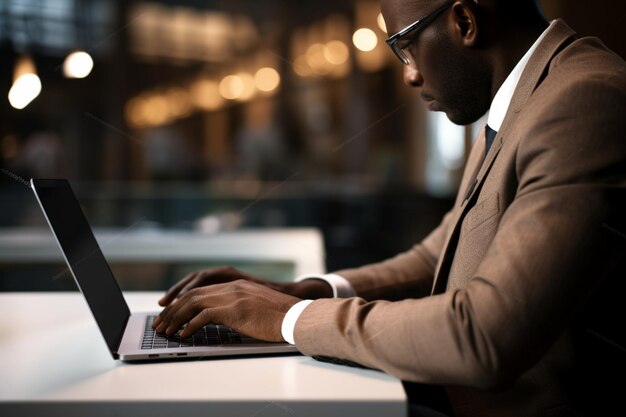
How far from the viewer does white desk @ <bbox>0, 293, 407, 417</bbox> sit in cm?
88

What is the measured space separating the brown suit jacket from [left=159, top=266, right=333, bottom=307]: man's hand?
1.28 feet

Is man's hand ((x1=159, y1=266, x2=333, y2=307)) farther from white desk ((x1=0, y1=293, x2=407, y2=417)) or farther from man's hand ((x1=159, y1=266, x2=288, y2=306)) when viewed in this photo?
white desk ((x1=0, y1=293, x2=407, y2=417))

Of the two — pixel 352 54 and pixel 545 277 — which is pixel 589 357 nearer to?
pixel 545 277

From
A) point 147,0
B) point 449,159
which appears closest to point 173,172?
point 147,0

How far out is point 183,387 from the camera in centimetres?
93

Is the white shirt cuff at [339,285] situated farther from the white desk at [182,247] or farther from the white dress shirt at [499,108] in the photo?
the white desk at [182,247]

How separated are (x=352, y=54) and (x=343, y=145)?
1655 mm

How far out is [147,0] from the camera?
12234mm

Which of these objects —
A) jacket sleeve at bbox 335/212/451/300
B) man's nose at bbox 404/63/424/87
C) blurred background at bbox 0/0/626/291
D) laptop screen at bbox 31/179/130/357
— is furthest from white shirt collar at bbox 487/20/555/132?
blurred background at bbox 0/0/626/291

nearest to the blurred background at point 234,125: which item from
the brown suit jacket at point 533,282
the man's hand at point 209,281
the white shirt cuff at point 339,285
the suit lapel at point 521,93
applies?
the white shirt cuff at point 339,285

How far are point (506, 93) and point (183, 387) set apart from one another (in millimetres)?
780

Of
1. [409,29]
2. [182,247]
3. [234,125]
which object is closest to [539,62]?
[409,29]

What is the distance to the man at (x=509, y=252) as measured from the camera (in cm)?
90

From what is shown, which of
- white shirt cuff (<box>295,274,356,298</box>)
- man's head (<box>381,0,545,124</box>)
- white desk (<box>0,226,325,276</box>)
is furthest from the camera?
white desk (<box>0,226,325,276</box>)
